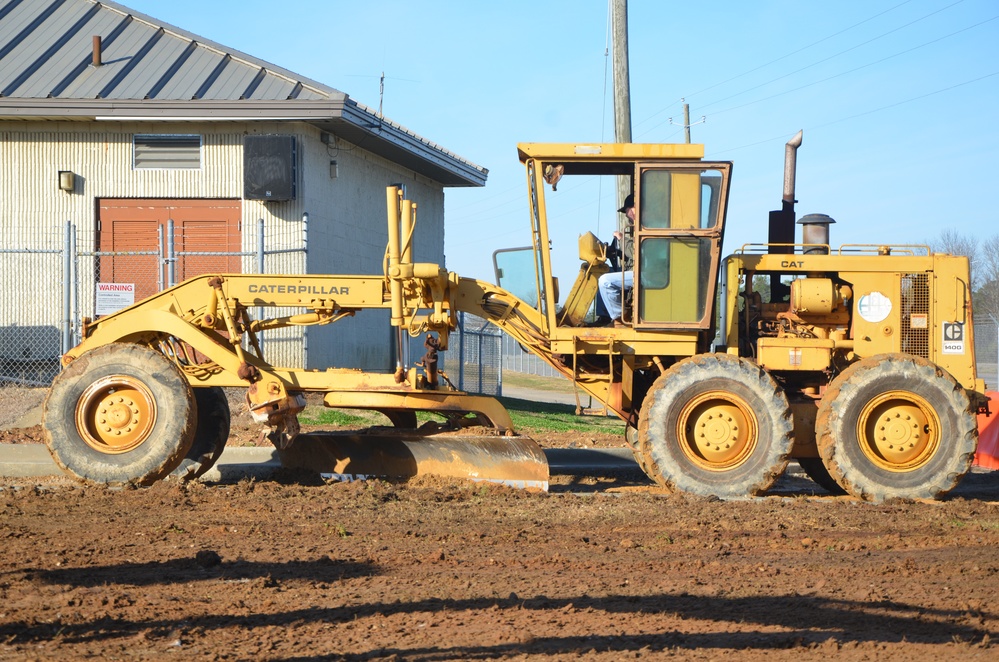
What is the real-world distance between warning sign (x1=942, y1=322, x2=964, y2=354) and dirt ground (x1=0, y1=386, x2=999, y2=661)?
1.33 meters

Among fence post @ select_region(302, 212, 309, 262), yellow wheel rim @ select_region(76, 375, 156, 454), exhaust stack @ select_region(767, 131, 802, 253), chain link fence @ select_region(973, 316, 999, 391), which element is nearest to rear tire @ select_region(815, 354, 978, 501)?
exhaust stack @ select_region(767, 131, 802, 253)

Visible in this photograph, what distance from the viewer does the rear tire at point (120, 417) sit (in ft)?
28.7

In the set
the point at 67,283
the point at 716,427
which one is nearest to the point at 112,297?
the point at 67,283

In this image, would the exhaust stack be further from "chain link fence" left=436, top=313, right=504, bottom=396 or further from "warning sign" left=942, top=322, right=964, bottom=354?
"chain link fence" left=436, top=313, right=504, bottom=396

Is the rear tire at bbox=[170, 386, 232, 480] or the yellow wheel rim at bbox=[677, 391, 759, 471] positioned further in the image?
the rear tire at bbox=[170, 386, 232, 480]

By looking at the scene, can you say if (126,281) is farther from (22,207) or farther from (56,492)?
(56,492)

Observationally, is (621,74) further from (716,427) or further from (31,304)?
(31,304)

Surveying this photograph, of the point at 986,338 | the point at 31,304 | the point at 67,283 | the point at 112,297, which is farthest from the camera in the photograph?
the point at 986,338

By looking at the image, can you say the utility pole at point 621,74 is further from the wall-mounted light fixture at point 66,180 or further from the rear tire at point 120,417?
the wall-mounted light fixture at point 66,180

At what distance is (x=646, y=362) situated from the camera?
31.3 ft

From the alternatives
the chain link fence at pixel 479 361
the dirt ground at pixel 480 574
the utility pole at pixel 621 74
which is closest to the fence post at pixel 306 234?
the chain link fence at pixel 479 361

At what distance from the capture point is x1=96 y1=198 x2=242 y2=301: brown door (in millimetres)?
17578

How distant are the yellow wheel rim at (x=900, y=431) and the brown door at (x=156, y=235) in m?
11.6

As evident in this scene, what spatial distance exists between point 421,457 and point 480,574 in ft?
10.8
